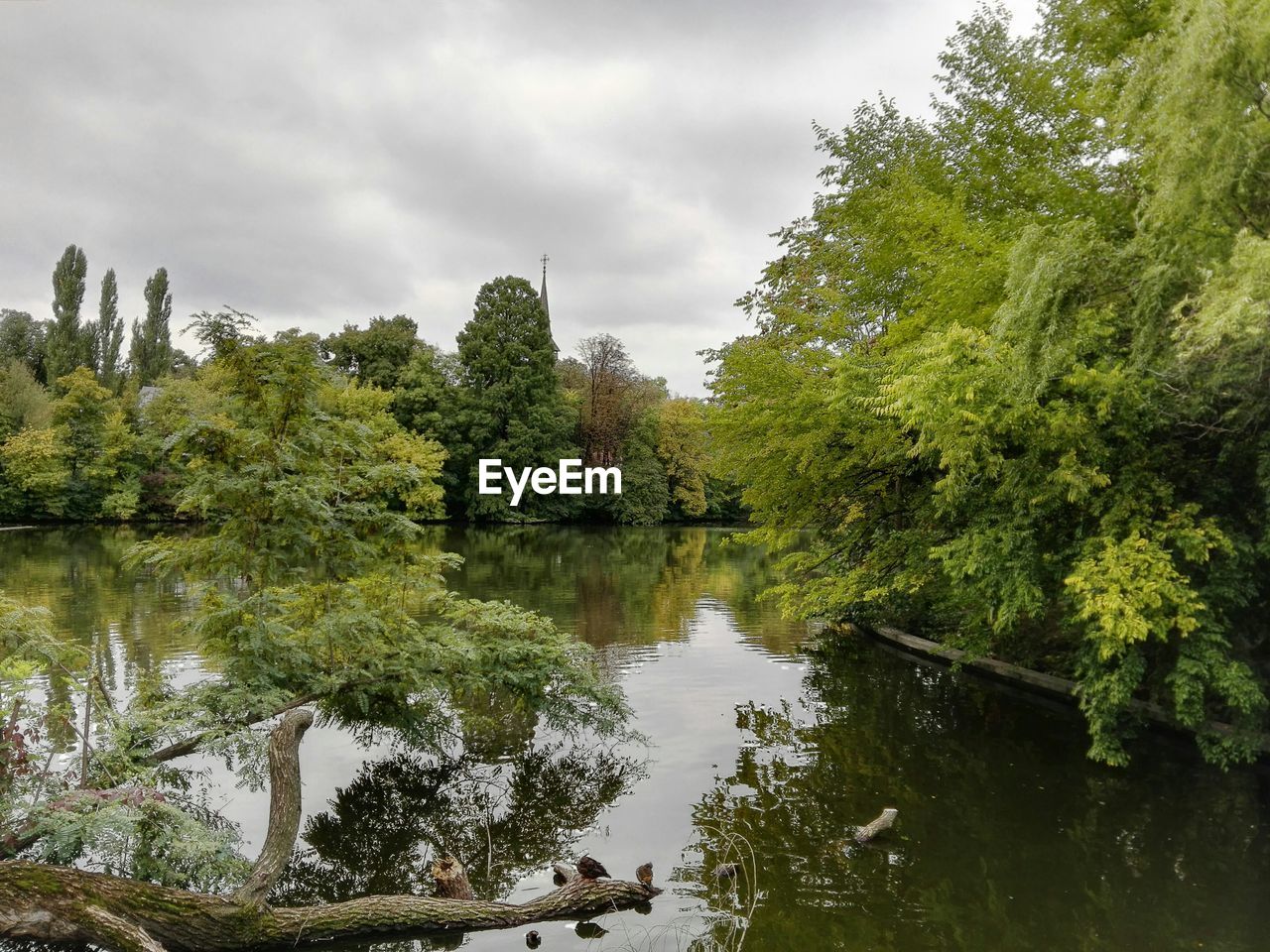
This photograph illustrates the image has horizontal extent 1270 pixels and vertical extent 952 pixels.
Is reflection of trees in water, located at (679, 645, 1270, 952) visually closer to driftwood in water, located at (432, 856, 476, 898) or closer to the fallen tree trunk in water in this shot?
the fallen tree trunk in water

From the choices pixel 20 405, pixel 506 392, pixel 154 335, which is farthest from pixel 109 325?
pixel 506 392

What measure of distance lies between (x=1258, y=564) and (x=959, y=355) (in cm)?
365

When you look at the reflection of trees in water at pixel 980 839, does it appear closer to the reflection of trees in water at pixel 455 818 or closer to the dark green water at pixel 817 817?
the dark green water at pixel 817 817

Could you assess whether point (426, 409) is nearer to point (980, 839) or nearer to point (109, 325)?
point (109, 325)

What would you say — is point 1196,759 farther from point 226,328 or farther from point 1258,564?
point 226,328

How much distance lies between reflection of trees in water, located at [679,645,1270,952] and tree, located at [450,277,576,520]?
36.0m

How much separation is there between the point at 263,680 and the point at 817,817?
5.22 metres

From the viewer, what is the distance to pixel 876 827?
22.5 feet

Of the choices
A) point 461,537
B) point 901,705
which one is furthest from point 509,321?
point 901,705

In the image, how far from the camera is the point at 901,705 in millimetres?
11164

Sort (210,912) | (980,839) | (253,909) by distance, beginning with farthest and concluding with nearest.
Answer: (980,839) → (253,909) → (210,912)

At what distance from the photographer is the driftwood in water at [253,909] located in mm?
4457

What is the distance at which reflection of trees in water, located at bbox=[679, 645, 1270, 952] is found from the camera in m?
5.59

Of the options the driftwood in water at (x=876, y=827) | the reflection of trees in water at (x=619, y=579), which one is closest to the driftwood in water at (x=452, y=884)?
the driftwood in water at (x=876, y=827)
